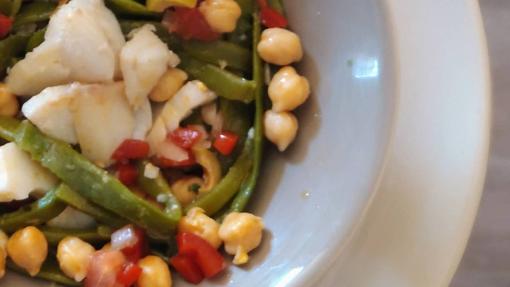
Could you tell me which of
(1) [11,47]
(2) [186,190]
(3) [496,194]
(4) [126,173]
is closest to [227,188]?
(2) [186,190]

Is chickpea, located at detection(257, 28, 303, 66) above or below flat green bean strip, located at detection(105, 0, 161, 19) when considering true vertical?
below

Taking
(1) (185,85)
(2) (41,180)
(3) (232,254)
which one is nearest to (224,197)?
(3) (232,254)

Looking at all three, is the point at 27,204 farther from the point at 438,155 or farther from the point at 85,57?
the point at 438,155

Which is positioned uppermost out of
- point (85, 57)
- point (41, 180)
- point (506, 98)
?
point (85, 57)

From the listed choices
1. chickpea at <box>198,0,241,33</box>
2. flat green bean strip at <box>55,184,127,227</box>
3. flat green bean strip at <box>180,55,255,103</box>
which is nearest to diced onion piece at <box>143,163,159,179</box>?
flat green bean strip at <box>55,184,127,227</box>

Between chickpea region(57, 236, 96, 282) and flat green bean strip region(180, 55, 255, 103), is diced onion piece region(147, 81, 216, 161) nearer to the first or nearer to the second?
flat green bean strip region(180, 55, 255, 103)

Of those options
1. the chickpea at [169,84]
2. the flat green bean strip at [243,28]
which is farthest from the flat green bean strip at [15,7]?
the flat green bean strip at [243,28]
